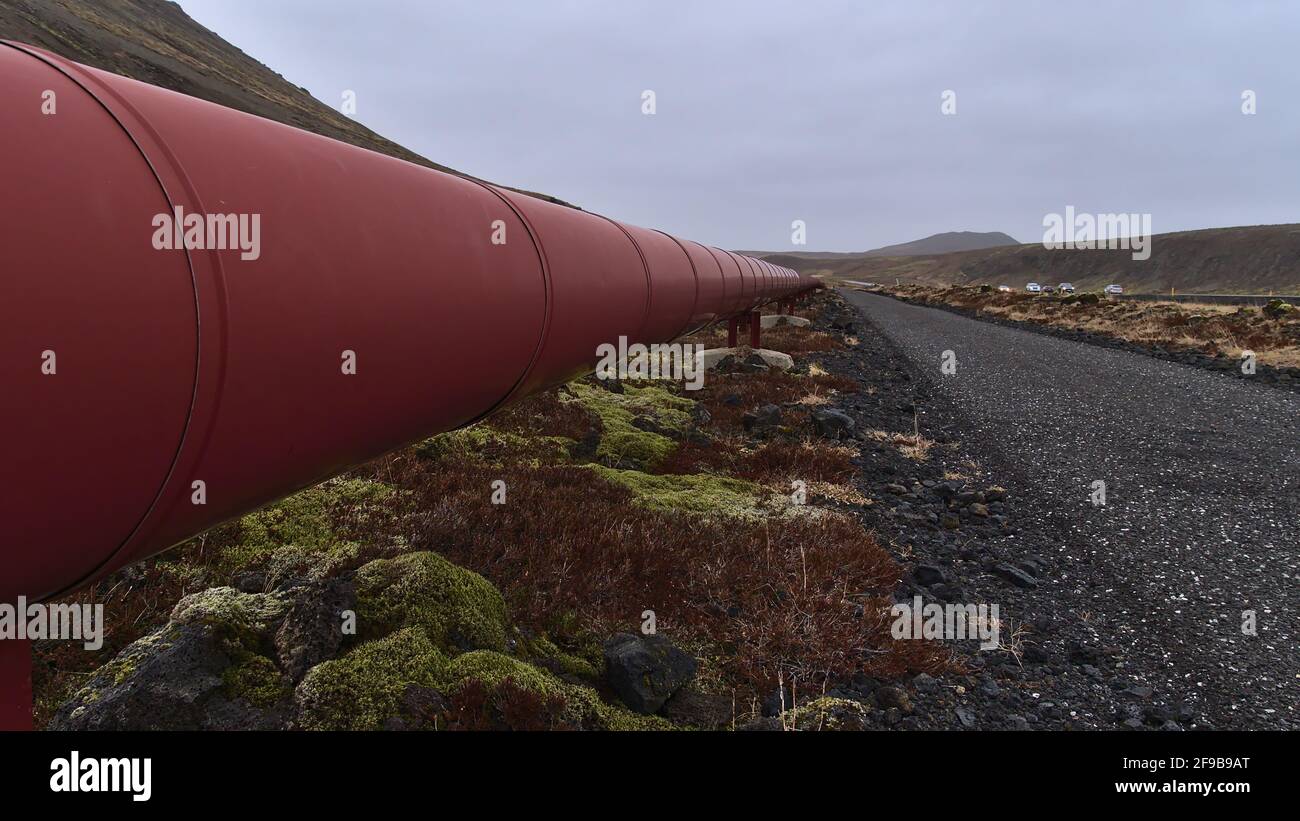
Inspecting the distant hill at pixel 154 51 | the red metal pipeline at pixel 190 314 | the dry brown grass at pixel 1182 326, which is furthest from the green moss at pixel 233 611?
the distant hill at pixel 154 51

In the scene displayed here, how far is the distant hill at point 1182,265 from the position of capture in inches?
4136

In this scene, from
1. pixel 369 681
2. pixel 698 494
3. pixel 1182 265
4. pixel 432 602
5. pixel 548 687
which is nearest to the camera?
Result: pixel 369 681

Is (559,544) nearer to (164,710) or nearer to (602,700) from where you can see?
(602,700)

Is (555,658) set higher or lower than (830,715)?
higher

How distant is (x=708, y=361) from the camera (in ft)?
50.3

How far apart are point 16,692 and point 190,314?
143cm

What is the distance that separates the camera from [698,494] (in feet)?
21.7

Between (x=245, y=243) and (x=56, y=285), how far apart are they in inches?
15.0

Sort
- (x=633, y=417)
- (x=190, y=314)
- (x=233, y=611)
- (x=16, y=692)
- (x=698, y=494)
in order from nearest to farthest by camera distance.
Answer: (x=190, y=314) < (x=16, y=692) < (x=233, y=611) < (x=698, y=494) < (x=633, y=417)

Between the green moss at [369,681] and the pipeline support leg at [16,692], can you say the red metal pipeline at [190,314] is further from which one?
the green moss at [369,681]

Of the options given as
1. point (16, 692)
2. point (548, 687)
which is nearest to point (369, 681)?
point (548, 687)

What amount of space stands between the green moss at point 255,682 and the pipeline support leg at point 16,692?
134cm

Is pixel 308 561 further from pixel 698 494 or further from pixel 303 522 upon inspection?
pixel 698 494
